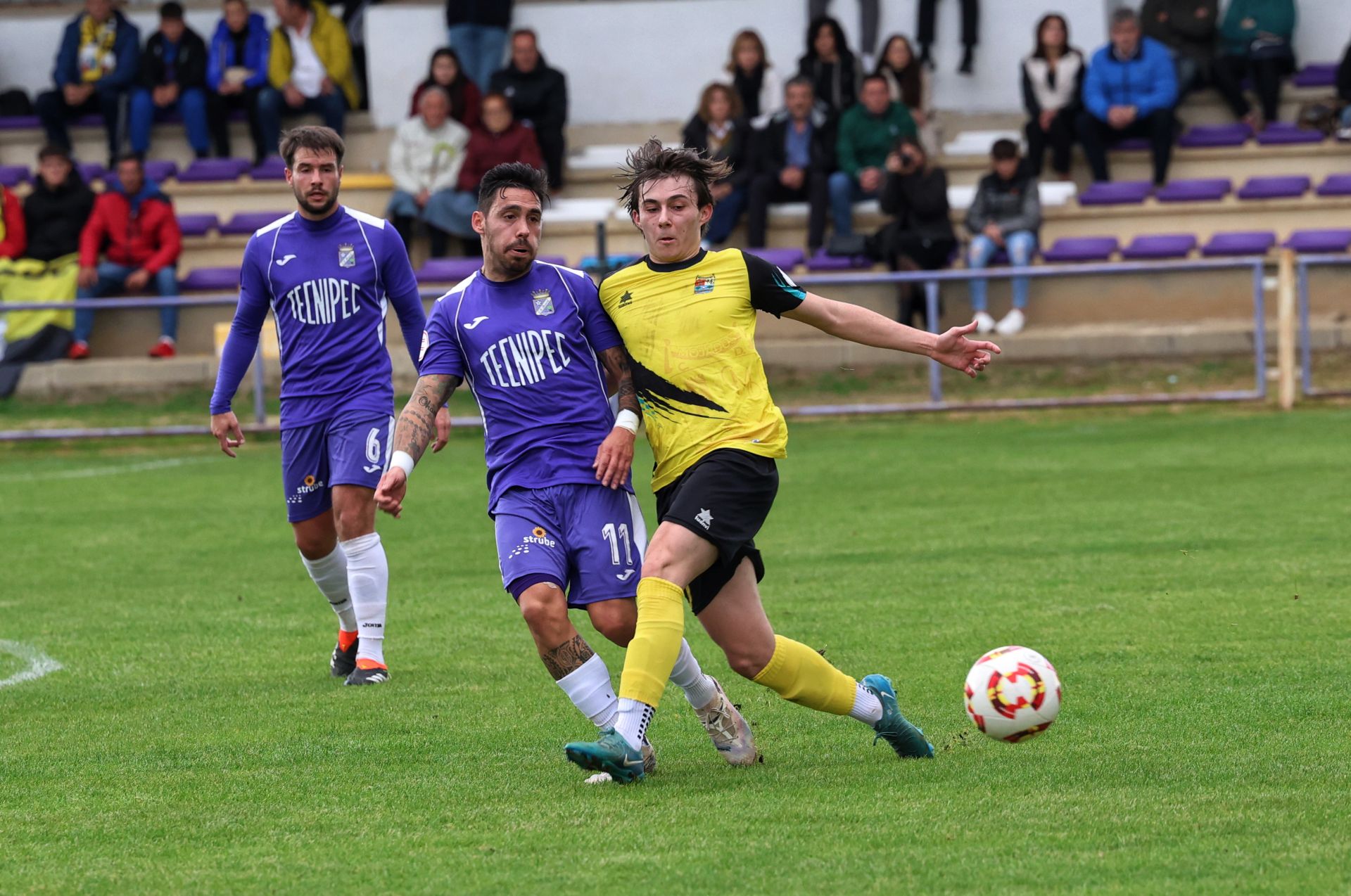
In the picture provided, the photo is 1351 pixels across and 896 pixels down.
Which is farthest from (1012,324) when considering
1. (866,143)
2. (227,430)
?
(227,430)

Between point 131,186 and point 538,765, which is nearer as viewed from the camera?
point 538,765

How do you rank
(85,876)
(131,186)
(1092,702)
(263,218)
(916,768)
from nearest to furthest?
(85,876) → (916,768) → (1092,702) → (131,186) → (263,218)

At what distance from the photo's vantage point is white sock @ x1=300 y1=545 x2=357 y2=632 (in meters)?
7.37

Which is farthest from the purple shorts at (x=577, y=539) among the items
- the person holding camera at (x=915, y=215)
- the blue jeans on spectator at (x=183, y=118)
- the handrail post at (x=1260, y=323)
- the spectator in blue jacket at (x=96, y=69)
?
the spectator in blue jacket at (x=96, y=69)

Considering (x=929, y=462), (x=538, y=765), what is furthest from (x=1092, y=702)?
(x=929, y=462)

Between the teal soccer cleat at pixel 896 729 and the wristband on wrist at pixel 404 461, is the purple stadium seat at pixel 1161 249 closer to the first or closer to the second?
the teal soccer cleat at pixel 896 729

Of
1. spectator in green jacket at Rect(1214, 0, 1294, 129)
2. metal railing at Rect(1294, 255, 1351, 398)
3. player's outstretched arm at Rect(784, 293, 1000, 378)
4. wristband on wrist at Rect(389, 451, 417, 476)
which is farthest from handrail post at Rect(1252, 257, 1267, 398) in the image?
wristband on wrist at Rect(389, 451, 417, 476)

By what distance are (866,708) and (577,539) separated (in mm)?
1010

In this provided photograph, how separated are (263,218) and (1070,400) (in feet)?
31.2

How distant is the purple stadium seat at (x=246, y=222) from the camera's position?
63.8 ft

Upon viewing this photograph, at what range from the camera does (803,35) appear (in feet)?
71.2

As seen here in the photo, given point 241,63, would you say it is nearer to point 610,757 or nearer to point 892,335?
point 892,335

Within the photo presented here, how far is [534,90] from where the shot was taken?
1955cm

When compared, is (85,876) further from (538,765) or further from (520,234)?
(520,234)
